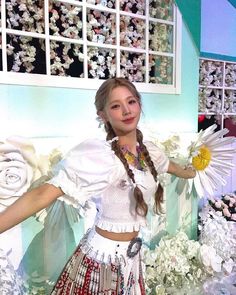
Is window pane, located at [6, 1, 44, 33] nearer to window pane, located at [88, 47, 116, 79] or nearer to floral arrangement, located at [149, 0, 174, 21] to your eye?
window pane, located at [88, 47, 116, 79]

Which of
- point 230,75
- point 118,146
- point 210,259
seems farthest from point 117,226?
point 230,75

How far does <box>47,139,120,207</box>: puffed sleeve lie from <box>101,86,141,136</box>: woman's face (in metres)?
0.09

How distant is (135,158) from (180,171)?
13.7 inches

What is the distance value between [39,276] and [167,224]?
704 mm

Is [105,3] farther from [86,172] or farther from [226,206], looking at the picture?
[226,206]

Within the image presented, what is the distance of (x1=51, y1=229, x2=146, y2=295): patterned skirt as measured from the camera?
1047 mm

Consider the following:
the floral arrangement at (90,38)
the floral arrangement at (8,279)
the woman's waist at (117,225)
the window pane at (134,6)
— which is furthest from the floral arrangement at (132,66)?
the floral arrangement at (8,279)

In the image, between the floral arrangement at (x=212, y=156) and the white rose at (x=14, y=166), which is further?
the floral arrangement at (x=212, y=156)

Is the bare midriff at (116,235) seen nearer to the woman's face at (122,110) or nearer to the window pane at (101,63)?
the woman's face at (122,110)

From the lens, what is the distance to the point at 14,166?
3.72ft

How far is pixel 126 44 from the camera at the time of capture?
1.57m

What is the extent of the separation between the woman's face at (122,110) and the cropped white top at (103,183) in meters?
0.07

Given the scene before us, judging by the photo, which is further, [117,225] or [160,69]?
[160,69]

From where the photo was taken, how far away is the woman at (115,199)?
1009 mm
